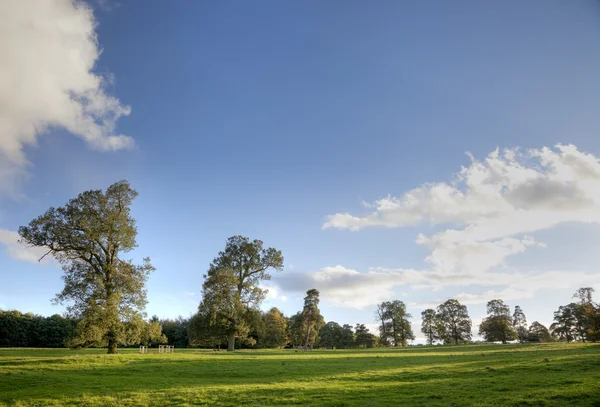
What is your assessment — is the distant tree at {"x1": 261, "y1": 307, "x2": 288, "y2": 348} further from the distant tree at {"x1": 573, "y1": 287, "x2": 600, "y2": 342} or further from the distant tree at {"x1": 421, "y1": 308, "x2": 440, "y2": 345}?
the distant tree at {"x1": 573, "y1": 287, "x2": 600, "y2": 342}

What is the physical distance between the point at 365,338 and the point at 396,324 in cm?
1407

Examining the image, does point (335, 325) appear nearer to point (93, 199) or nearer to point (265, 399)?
point (93, 199)

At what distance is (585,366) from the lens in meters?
23.4

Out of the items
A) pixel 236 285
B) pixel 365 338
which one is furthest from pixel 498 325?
pixel 236 285

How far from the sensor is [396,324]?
10800cm

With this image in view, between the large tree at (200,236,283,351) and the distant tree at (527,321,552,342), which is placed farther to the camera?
the distant tree at (527,321,552,342)

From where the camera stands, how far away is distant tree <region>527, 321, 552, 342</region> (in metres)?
106

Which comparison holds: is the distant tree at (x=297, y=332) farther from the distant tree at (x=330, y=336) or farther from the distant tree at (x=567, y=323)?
the distant tree at (x=567, y=323)

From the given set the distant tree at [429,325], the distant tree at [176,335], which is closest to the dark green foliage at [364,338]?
the distant tree at [429,325]

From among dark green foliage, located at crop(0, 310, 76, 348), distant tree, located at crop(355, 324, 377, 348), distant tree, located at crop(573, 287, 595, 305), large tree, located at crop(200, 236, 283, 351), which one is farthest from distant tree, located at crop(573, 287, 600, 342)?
dark green foliage, located at crop(0, 310, 76, 348)

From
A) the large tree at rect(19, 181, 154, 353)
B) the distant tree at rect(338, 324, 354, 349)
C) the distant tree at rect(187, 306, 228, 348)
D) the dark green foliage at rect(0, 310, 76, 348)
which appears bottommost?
the distant tree at rect(338, 324, 354, 349)

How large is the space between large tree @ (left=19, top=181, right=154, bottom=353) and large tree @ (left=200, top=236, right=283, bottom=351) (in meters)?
18.9

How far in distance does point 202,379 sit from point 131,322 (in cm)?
1986

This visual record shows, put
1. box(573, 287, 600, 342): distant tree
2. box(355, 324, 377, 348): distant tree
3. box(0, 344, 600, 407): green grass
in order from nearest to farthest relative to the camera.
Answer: box(0, 344, 600, 407): green grass < box(573, 287, 600, 342): distant tree < box(355, 324, 377, 348): distant tree
